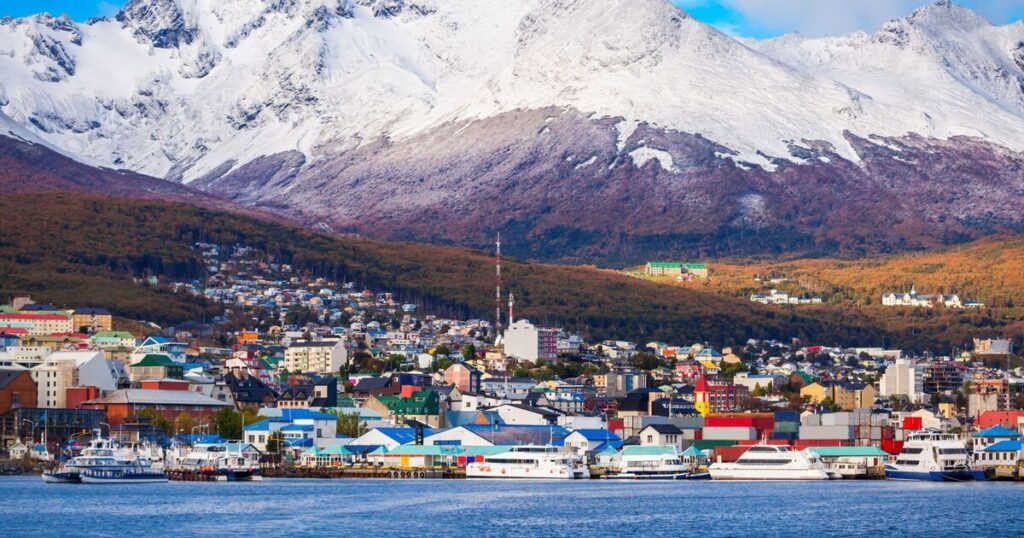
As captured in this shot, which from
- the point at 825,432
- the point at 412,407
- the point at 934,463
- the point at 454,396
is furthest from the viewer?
the point at 454,396

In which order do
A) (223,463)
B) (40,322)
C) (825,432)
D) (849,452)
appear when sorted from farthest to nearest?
1. (40,322)
2. (825,432)
3. (849,452)
4. (223,463)

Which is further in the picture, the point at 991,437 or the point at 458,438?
the point at 991,437

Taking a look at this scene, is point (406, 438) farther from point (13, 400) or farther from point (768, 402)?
point (768, 402)

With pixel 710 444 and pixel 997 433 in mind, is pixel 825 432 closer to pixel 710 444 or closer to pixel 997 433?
pixel 710 444

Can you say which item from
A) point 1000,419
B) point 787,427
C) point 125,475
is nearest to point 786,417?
point 787,427

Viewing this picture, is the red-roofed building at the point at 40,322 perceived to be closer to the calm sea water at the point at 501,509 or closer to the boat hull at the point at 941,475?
the calm sea water at the point at 501,509

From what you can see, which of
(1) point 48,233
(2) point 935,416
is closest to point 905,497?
(2) point 935,416
